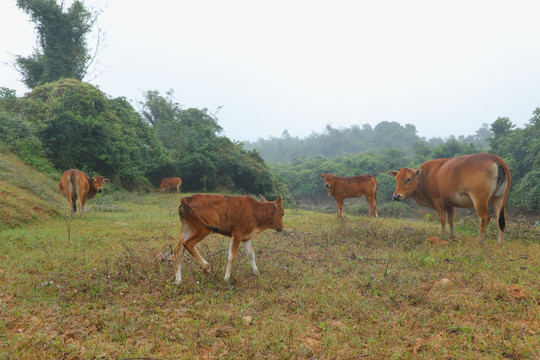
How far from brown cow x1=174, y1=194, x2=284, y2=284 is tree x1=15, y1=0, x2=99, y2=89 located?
1031 inches

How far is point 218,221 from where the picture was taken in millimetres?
4688

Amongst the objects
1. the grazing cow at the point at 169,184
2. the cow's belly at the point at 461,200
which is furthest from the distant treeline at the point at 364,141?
the cow's belly at the point at 461,200

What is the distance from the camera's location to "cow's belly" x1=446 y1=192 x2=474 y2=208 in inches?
268

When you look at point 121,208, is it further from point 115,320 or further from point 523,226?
point 523,226

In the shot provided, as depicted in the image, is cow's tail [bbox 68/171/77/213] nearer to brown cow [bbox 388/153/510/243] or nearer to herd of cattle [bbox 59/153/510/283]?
herd of cattle [bbox 59/153/510/283]

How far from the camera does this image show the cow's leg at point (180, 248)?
14.7 feet

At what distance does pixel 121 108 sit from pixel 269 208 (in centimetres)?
2163

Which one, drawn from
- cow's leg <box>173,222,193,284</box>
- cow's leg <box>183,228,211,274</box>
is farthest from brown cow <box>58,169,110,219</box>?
cow's leg <box>183,228,211,274</box>

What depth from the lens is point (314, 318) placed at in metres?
3.60

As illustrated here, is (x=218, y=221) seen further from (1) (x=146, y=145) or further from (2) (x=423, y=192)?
(1) (x=146, y=145)

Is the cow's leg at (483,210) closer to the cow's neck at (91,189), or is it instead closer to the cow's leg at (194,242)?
the cow's leg at (194,242)

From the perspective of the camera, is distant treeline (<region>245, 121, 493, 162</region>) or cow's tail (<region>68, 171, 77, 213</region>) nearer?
cow's tail (<region>68, 171, 77, 213</region>)

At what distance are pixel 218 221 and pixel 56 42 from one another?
1092 inches

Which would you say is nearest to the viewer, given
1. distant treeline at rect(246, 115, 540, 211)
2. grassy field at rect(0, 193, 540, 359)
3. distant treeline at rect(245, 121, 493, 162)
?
grassy field at rect(0, 193, 540, 359)
